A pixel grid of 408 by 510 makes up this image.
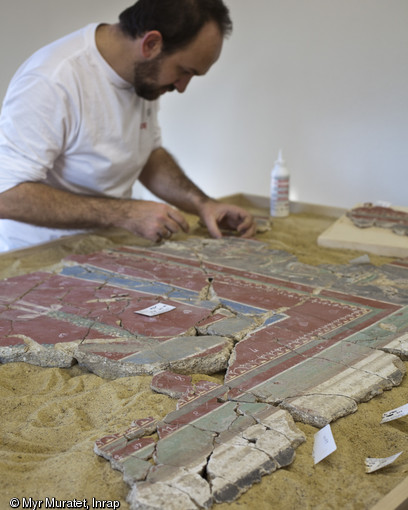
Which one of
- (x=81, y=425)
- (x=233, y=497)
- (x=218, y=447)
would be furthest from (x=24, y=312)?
(x=233, y=497)

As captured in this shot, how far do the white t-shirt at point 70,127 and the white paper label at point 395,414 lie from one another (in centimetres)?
173

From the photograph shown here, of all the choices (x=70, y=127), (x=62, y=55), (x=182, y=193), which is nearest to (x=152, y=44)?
(x=62, y=55)

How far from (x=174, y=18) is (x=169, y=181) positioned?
95cm

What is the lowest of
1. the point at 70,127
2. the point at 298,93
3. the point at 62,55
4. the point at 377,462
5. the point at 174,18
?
the point at 377,462

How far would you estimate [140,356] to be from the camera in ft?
5.06

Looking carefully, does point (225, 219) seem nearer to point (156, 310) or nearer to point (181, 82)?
point (181, 82)

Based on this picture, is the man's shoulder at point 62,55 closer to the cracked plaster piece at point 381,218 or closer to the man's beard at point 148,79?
the man's beard at point 148,79

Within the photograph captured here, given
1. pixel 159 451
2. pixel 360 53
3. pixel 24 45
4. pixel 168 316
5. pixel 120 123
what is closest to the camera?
pixel 159 451

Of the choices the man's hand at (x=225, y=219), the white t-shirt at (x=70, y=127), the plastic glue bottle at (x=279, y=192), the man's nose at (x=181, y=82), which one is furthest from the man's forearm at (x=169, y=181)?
the man's nose at (x=181, y=82)

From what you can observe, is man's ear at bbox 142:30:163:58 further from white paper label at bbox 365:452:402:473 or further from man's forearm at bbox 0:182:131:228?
white paper label at bbox 365:452:402:473

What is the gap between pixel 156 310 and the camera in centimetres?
184

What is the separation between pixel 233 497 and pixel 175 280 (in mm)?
1152

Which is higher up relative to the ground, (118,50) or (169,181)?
(118,50)

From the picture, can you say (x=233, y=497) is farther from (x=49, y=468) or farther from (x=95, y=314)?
(x=95, y=314)
